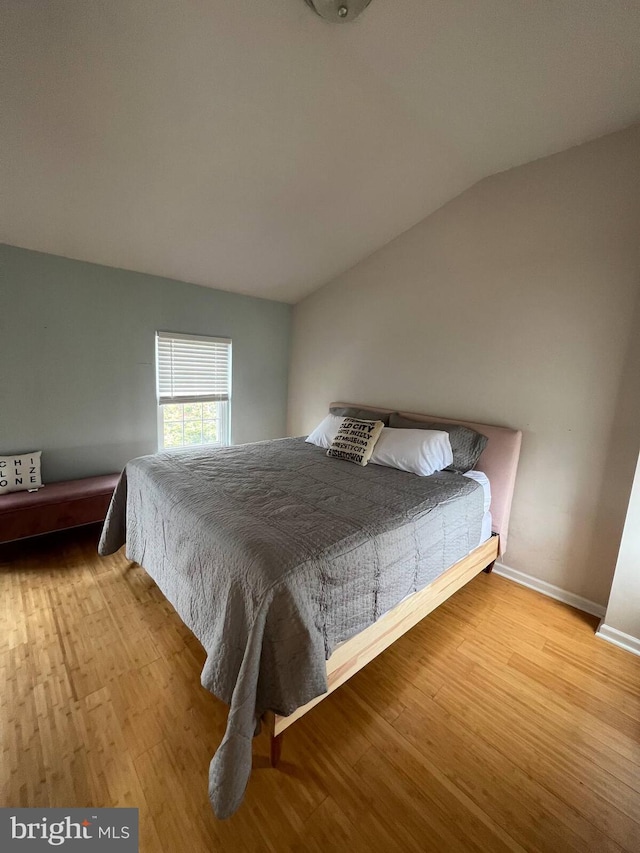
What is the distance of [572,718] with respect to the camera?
1.41 meters

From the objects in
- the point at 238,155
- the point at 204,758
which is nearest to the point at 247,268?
the point at 238,155

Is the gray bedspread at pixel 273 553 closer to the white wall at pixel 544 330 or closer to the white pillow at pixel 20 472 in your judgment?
the white wall at pixel 544 330

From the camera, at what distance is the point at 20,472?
95.1 inches

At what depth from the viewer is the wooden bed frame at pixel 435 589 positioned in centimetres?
127

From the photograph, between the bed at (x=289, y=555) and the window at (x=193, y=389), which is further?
the window at (x=193, y=389)

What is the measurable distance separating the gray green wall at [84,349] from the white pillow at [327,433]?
142 cm

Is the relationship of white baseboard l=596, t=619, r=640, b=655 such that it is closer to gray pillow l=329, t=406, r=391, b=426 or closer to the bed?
the bed

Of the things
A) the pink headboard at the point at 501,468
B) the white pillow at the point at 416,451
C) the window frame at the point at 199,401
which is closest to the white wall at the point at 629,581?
the pink headboard at the point at 501,468

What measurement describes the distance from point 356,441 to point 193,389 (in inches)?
71.8

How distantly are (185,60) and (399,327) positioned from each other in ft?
6.79

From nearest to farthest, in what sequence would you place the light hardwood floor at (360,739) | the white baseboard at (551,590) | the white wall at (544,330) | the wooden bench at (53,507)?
the light hardwood floor at (360,739)
the white wall at (544,330)
the white baseboard at (551,590)
the wooden bench at (53,507)

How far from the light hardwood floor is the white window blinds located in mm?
1883

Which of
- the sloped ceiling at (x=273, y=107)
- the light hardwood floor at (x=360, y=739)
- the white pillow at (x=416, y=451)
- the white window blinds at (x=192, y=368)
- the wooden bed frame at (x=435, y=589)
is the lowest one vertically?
the light hardwood floor at (x=360, y=739)

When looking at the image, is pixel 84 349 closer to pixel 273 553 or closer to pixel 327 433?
pixel 327 433
